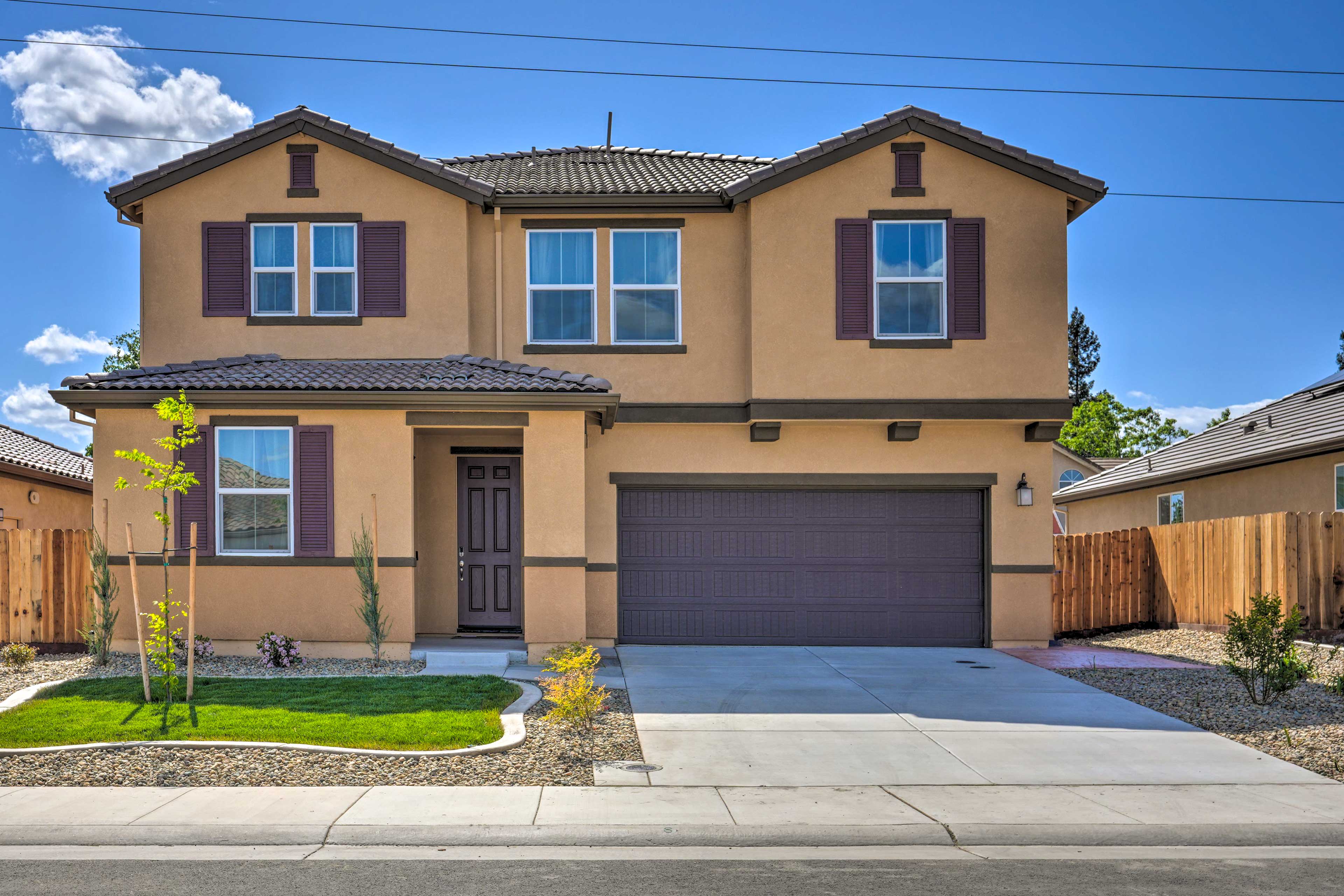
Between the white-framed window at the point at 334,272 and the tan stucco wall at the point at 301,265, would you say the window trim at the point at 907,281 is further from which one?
the white-framed window at the point at 334,272

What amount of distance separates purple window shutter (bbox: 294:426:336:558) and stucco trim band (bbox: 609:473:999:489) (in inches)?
169

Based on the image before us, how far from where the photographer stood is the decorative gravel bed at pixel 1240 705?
30.3ft

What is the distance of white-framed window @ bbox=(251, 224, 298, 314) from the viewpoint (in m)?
15.3

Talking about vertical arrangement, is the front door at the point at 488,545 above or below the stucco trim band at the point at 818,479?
below

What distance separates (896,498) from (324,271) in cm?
881

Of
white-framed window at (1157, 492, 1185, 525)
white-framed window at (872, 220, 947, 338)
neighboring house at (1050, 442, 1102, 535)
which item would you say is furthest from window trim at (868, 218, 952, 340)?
neighboring house at (1050, 442, 1102, 535)

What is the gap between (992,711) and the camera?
1081 cm

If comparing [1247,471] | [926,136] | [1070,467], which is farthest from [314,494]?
[1070,467]

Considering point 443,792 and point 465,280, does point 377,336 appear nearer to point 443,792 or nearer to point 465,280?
point 465,280

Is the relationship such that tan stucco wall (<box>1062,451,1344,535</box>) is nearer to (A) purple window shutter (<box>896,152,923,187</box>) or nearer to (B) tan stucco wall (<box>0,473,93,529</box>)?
(A) purple window shutter (<box>896,152,923,187</box>)

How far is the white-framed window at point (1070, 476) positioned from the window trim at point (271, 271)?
3425cm

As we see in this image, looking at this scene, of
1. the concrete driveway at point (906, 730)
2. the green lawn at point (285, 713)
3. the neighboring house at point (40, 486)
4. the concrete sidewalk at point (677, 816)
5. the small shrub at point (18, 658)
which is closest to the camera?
the concrete sidewalk at point (677, 816)

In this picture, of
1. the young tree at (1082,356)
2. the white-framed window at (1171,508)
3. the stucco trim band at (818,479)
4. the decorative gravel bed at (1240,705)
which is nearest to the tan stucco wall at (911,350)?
the stucco trim band at (818,479)

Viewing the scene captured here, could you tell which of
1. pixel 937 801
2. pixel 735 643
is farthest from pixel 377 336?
pixel 937 801
